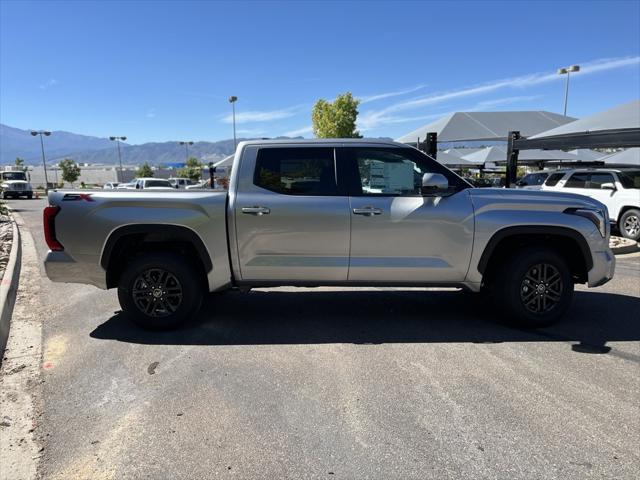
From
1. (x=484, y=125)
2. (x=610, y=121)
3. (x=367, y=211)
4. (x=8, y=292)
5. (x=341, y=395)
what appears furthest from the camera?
(x=484, y=125)

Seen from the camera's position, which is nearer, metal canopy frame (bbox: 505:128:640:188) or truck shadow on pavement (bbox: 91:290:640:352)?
truck shadow on pavement (bbox: 91:290:640:352)

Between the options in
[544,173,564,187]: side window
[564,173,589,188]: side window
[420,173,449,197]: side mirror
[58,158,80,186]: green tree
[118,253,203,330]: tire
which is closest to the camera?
[420,173,449,197]: side mirror

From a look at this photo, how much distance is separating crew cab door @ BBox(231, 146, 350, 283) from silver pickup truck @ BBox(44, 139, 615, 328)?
0.03 feet

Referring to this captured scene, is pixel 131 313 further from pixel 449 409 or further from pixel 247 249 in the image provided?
pixel 449 409

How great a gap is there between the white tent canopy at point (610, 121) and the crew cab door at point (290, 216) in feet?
32.8

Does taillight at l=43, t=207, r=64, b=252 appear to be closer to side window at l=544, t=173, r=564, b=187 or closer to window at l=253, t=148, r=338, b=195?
window at l=253, t=148, r=338, b=195

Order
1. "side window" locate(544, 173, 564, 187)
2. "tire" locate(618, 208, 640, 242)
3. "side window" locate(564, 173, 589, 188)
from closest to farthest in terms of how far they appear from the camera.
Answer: "tire" locate(618, 208, 640, 242)
"side window" locate(564, 173, 589, 188)
"side window" locate(544, 173, 564, 187)

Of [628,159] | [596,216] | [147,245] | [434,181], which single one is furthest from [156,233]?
[628,159]

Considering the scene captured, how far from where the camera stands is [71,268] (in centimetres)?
455

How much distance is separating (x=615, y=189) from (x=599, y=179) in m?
0.77

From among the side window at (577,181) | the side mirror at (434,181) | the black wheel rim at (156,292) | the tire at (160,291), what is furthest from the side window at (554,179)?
the black wheel rim at (156,292)

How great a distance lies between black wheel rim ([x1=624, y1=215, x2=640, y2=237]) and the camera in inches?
440

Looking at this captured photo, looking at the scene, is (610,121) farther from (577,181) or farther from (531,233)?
(531,233)

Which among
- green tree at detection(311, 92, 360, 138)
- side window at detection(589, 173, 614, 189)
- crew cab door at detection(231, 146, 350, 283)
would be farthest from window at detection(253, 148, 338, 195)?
green tree at detection(311, 92, 360, 138)
